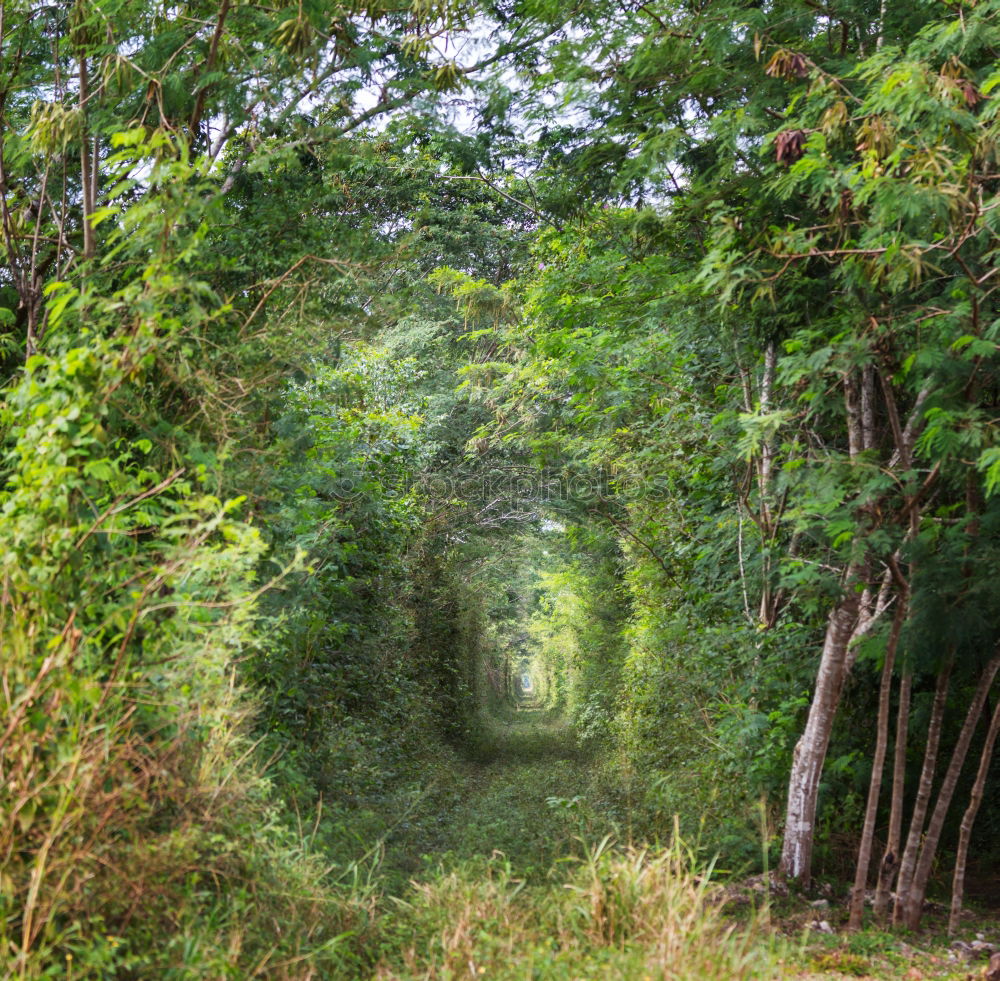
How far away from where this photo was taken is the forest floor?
4340 millimetres

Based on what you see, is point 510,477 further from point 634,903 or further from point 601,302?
point 634,903

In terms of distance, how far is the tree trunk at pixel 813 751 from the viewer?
7215 mm

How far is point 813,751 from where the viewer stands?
24.3ft

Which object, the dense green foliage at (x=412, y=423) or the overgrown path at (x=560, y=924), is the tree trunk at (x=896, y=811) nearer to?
the dense green foliage at (x=412, y=423)

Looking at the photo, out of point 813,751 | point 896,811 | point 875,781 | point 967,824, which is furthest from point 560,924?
point 813,751

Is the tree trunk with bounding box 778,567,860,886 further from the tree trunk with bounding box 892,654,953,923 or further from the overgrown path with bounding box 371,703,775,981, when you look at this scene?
the overgrown path with bounding box 371,703,775,981

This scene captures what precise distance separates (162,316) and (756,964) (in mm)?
4525

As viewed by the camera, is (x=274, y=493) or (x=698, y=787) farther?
(x=698, y=787)

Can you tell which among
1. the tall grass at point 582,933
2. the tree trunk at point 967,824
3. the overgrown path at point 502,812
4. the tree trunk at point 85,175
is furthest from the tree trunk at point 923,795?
the tree trunk at point 85,175

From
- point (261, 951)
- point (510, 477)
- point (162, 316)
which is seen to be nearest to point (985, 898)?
point (261, 951)

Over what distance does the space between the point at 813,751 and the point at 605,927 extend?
3139 millimetres

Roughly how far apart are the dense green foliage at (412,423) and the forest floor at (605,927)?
0.04 meters

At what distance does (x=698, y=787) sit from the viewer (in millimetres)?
9125

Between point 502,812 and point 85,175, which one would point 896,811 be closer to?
point 502,812
